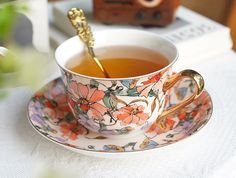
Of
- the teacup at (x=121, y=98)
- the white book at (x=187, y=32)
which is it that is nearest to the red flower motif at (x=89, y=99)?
the teacup at (x=121, y=98)

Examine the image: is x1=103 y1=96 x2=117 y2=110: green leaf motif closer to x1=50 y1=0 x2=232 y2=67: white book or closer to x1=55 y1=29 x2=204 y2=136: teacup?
x1=55 y1=29 x2=204 y2=136: teacup

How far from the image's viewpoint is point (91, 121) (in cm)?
46

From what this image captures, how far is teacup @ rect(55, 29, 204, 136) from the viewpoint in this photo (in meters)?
0.43

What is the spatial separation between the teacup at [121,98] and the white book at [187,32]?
171mm

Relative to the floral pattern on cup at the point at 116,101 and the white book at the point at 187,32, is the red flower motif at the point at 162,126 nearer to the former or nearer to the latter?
the floral pattern on cup at the point at 116,101

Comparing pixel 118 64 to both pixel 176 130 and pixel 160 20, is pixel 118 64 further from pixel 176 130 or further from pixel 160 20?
pixel 160 20

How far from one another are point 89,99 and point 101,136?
0.06m

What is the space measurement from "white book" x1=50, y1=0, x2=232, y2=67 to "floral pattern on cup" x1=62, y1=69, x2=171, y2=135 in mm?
210

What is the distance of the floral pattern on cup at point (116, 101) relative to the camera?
0.43 m

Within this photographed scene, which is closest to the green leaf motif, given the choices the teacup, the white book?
the teacup

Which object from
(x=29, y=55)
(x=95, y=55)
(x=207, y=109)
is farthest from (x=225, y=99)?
(x=29, y=55)

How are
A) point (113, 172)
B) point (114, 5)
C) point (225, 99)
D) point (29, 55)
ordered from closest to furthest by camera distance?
point (29, 55), point (113, 172), point (225, 99), point (114, 5)

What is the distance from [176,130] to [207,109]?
5cm

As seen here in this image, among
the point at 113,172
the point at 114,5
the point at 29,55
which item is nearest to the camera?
the point at 29,55
